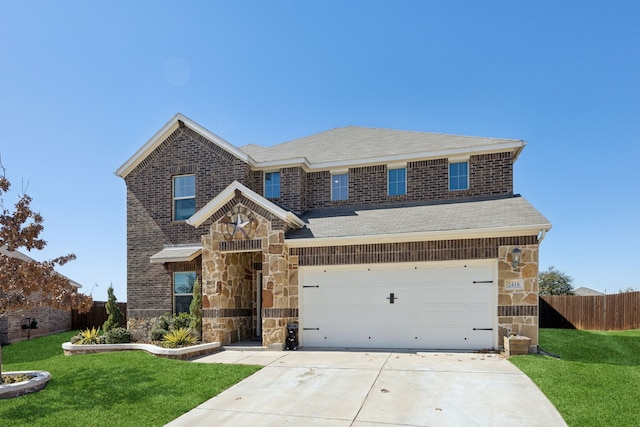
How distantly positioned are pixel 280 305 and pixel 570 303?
14828 mm

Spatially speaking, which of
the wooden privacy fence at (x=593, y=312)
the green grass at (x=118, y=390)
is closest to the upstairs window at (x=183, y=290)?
the green grass at (x=118, y=390)

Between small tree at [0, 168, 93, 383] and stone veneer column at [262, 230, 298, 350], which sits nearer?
small tree at [0, 168, 93, 383]

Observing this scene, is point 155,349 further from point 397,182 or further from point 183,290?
point 397,182

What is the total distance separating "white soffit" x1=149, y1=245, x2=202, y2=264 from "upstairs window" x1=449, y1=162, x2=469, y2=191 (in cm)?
925

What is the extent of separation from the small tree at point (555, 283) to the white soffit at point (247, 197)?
2604 centimetres

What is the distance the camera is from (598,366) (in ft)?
30.8

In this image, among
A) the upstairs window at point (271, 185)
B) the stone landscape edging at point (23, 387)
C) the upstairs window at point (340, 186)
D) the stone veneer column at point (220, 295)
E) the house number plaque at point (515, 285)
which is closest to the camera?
the stone landscape edging at point (23, 387)

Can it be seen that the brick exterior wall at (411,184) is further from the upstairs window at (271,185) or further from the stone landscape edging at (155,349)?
A: the stone landscape edging at (155,349)

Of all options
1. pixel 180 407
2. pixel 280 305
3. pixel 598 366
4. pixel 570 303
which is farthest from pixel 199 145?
pixel 570 303

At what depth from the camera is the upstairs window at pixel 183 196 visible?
1648cm

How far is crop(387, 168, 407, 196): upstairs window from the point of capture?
51.1 feet

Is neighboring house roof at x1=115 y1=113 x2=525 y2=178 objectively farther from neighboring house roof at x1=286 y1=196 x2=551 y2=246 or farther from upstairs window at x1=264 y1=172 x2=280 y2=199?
neighboring house roof at x1=286 y1=196 x2=551 y2=246

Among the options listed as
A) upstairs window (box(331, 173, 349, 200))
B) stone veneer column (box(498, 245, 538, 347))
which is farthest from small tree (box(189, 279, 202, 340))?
stone veneer column (box(498, 245, 538, 347))

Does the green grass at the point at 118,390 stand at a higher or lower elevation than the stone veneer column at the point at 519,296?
lower
